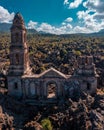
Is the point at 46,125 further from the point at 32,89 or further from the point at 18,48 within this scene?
the point at 18,48

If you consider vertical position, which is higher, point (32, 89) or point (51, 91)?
point (32, 89)

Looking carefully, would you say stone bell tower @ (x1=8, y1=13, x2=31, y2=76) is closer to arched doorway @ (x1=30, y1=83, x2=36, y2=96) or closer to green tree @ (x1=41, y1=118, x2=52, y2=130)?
arched doorway @ (x1=30, y1=83, x2=36, y2=96)

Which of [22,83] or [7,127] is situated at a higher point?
[22,83]

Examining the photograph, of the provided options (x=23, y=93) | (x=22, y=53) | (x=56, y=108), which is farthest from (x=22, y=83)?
(x=56, y=108)

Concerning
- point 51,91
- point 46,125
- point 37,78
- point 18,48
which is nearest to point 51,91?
point 51,91

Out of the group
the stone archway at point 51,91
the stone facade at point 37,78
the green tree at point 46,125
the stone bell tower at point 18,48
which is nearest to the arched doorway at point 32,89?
the stone facade at point 37,78

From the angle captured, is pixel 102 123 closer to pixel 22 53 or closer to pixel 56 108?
pixel 56 108

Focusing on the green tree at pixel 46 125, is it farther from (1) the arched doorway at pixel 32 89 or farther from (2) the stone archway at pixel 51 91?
(1) the arched doorway at pixel 32 89
